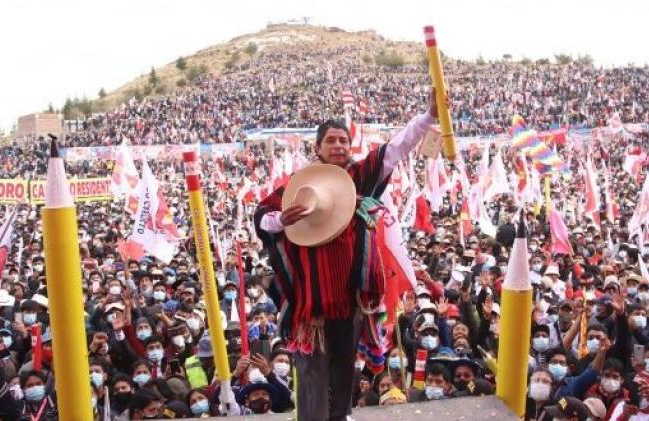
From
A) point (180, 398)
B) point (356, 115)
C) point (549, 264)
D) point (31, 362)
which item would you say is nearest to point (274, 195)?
point (180, 398)

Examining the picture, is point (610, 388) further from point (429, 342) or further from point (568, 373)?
point (429, 342)

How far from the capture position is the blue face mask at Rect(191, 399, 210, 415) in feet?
17.5

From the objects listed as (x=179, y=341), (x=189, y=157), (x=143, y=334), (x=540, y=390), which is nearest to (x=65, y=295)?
(x=189, y=157)

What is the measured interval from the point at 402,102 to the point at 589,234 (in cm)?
3433

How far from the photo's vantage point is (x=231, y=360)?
20.4ft

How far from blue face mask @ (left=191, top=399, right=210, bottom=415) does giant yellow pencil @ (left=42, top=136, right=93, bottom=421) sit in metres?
2.58

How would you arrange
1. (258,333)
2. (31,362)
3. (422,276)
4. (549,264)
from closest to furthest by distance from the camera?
(422,276), (31,362), (258,333), (549,264)

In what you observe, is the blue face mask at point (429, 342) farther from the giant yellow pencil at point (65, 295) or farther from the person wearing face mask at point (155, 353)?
the giant yellow pencil at point (65, 295)

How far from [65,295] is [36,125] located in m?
50.6

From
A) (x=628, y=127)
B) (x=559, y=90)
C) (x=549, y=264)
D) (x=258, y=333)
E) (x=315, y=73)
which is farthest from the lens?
(x=315, y=73)

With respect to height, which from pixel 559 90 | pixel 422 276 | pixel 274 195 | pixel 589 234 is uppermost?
pixel 559 90

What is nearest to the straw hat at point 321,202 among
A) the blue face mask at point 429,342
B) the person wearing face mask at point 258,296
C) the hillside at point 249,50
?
the blue face mask at point 429,342

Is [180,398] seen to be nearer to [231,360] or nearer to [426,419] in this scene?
[231,360]

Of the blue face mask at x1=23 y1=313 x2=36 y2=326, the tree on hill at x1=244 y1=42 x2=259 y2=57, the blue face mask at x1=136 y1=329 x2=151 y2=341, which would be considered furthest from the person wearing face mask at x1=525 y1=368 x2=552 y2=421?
the tree on hill at x1=244 y1=42 x2=259 y2=57
